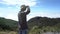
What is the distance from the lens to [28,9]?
23.8 feet

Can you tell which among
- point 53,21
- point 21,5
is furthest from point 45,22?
point 21,5

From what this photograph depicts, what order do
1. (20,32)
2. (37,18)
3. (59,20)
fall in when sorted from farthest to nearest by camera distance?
(37,18) < (59,20) < (20,32)

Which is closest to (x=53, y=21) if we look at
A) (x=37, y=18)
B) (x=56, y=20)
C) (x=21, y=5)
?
(x=56, y=20)

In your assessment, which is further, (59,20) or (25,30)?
(59,20)

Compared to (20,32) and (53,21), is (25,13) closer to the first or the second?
(20,32)

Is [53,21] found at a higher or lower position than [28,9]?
lower

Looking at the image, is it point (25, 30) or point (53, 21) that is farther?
point (53, 21)

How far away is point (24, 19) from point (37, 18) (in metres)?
29.7

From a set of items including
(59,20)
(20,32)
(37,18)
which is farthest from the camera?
(37,18)

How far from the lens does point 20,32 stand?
7207mm

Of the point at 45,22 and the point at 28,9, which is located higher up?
the point at 28,9

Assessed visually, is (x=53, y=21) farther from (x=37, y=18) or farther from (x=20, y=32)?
(x=20, y=32)

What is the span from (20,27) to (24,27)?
13cm

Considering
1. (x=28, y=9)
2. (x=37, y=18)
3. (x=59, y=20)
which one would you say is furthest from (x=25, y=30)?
(x=37, y=18)
